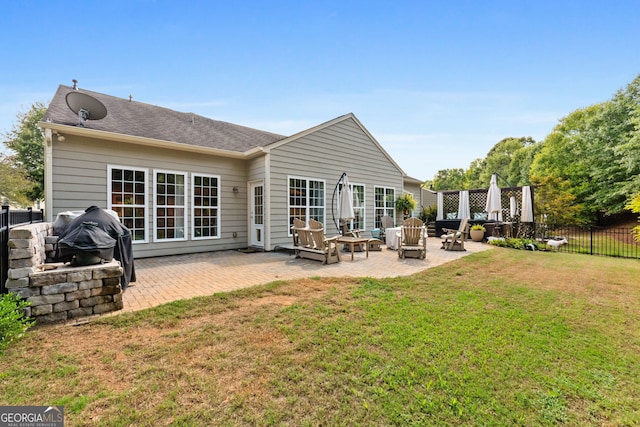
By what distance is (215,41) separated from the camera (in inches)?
336

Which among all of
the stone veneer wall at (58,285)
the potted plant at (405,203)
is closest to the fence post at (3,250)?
the stone veneer wall at (58,285)

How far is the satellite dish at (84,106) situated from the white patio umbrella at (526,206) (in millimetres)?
15372

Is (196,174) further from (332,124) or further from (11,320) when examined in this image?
(11,320)

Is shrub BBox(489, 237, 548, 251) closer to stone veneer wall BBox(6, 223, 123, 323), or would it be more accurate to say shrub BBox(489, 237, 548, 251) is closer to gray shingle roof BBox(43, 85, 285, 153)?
gray shingle roof BBox(43, 85, 285, 153)

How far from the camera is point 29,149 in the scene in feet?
61.5

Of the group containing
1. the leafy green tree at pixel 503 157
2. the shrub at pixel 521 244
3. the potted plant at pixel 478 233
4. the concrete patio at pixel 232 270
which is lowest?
the concrete patio at pixel 232 270

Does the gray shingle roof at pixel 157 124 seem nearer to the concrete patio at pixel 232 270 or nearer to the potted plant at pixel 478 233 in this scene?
the concrete patio at pixel 232 270

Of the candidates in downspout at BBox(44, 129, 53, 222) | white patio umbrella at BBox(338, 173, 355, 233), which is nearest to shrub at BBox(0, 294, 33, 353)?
downspout at BBox(44, 129, 53, 222)

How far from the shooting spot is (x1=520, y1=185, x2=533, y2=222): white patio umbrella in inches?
450

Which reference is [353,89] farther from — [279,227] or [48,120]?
[48,120]

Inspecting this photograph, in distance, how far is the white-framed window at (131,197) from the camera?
23.6 ft

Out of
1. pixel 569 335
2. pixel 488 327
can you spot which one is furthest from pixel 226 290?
pixel 569 335

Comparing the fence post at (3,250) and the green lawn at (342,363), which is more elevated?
the fence post at (3,250)

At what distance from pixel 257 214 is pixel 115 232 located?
5007 mm
